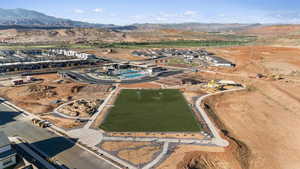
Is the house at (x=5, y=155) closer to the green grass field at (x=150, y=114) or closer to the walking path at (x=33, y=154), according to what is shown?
the walking path at (x=33, y=154)

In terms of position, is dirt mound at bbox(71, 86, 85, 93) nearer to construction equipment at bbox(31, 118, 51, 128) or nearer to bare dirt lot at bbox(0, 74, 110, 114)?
bare dirt lot at bbox(0, 74, 110, 114)

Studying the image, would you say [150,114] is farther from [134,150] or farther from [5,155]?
[5,155]

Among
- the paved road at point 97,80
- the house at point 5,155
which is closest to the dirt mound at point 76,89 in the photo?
the paved road at point 97,80

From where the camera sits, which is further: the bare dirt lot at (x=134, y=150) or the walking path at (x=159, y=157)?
the bare dirt lot at (x=134, y=150)

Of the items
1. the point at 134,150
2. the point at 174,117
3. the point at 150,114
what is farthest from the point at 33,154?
the point at 174,117

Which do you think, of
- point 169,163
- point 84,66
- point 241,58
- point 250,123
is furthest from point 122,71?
point 241,58
